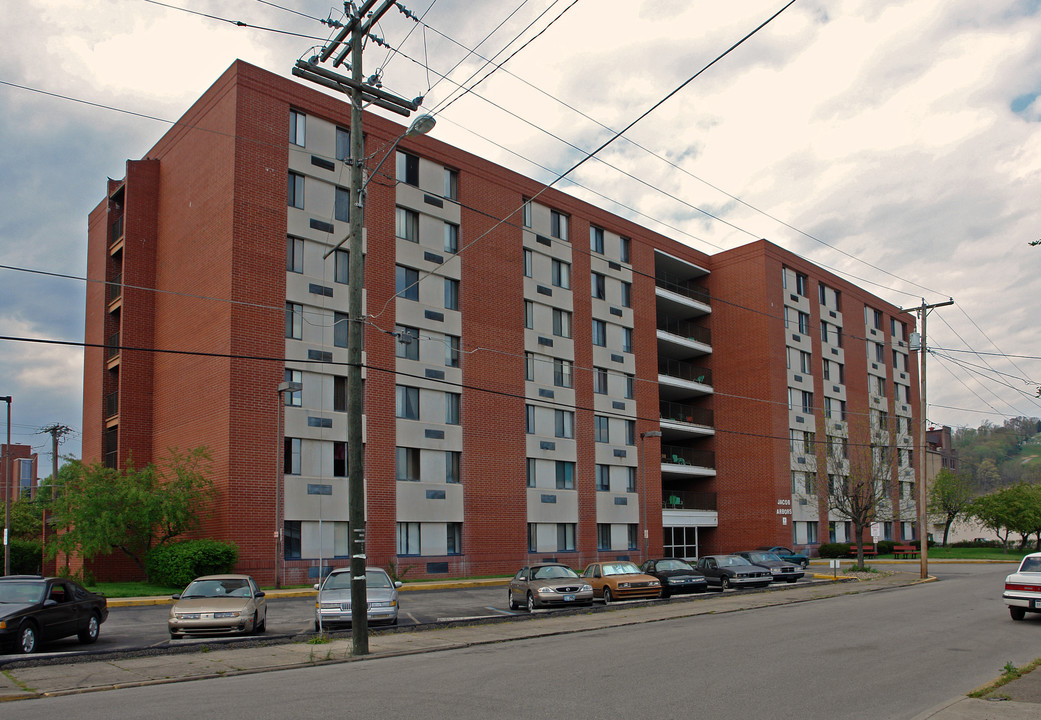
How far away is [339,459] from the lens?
1382 inches

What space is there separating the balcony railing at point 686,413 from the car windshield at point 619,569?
93.8 ft


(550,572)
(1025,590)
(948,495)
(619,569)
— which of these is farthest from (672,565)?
(948,495)

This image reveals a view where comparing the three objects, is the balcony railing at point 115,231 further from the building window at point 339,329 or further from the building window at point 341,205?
the building window at point 339,329

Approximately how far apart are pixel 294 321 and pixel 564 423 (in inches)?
645

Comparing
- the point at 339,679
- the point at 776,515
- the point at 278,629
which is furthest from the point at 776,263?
the point at 339,679

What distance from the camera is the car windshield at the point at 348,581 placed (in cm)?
2070

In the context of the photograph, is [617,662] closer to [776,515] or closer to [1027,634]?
[1027,634]

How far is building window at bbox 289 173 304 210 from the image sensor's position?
3553 cm

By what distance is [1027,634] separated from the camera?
1662 centimetres

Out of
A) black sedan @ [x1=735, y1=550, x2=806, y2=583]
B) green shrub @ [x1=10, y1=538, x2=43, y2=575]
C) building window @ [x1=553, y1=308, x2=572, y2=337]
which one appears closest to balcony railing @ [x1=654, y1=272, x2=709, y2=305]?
building window @ [x1=553, y1=308, x2=572, y2=337]

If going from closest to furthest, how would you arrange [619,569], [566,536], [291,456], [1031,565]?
[1031,565] < [619,569] < [291,456] < [566,536]

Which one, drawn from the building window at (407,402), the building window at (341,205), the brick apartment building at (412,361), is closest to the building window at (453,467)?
the brick apartment building at (412,361)

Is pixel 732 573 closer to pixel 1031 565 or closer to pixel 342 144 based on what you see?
pixel 1031 565

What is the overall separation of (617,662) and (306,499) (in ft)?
73.1
